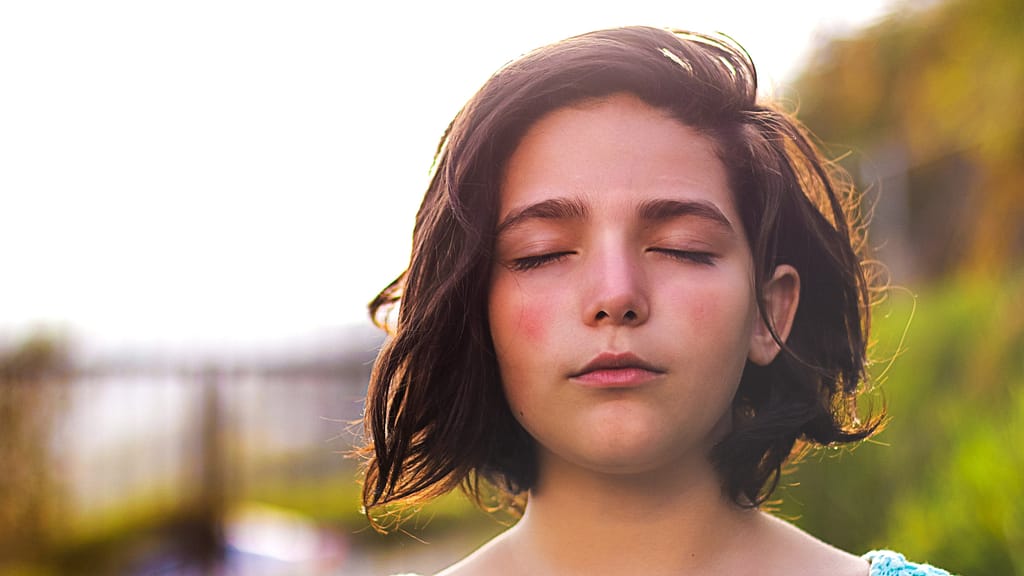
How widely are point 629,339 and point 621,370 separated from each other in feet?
0.16

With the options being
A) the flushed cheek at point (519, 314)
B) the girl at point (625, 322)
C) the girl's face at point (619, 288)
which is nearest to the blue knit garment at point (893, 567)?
the girl at point (625, 322)

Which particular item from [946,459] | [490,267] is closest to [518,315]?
[490,267]

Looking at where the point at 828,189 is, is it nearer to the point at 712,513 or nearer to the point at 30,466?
the point at 712,513

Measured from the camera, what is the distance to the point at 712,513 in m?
1.80

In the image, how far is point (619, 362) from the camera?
161cm

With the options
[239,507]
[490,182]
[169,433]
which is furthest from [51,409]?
[490,182]

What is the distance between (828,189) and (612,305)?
27.7 inches

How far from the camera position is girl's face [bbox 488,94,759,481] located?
1.62m

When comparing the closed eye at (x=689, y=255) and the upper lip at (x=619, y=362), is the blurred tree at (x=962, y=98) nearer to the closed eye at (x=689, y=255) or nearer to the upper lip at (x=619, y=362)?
the closed eye at (x=689, y=255)

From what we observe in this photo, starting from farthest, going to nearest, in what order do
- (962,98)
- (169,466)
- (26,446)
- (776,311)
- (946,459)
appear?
(169,466)
(26,446)
(962,98)
(946,459)
(776,311)

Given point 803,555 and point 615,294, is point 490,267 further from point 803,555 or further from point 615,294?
point 803,555

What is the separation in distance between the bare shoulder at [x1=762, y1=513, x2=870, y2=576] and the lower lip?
402 mm

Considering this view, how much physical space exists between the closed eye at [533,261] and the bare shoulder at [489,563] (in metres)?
0.50

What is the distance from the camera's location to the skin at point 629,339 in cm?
163
